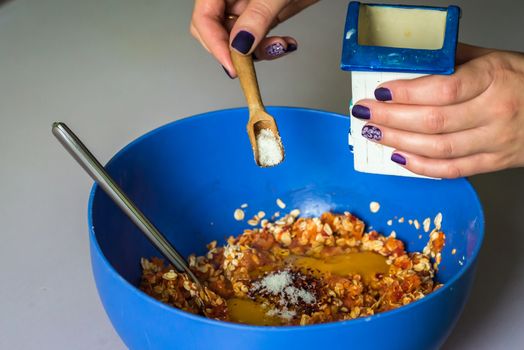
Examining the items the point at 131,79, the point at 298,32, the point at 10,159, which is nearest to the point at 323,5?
the point at 298,32

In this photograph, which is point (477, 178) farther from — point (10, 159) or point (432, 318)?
point (10, 159)

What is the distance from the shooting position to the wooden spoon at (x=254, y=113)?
2.46ft

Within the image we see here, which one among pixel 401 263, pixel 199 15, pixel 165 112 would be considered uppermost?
pixel 199 15

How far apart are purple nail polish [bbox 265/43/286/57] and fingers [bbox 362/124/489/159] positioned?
0.16 meters

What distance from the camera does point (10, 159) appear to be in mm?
1099

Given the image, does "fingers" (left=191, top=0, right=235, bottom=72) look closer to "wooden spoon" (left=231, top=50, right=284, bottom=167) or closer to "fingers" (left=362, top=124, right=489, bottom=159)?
"wooden spoon" (left=231, top=50, right=284, bottom=167)

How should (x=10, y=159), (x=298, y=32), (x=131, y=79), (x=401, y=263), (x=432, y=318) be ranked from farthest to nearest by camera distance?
(x=298, y=32)
(x=131, y=79)
(x=10, y=159)
(x=401, y=263)
(x=432, y=318)

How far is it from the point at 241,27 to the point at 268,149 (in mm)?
123

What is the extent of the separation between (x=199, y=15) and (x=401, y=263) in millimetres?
356

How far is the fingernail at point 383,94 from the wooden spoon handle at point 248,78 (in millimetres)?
114

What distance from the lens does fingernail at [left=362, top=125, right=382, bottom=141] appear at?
2.44 feet

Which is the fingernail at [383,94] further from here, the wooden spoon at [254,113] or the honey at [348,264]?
the honey at [348,264]

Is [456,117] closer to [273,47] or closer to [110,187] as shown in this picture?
[273,47]

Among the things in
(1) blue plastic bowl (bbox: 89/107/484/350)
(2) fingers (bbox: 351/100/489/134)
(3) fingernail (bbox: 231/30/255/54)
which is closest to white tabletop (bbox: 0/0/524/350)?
(1) blue plastic bowl (bbox: 89/107/484/350)
